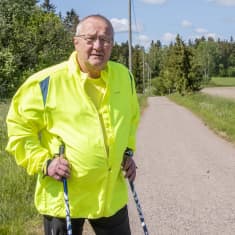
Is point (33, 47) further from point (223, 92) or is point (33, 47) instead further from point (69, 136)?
point (69, 136)

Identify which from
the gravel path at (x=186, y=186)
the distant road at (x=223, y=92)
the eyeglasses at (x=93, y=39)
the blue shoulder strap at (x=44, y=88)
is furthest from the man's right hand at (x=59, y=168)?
the distant road at (x=223, y=92)

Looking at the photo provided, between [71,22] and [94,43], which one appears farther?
[71,22]

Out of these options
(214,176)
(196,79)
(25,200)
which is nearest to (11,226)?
(25,200)

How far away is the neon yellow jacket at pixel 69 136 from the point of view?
9.57ft

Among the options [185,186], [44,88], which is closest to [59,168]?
[44,88]

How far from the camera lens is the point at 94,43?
299 centimetres

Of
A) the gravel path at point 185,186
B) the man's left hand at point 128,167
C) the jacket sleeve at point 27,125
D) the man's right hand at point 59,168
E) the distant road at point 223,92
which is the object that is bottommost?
the distant road at point 223,92

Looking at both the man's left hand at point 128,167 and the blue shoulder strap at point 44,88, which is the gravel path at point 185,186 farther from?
the blue shoulder strap at point 44,88

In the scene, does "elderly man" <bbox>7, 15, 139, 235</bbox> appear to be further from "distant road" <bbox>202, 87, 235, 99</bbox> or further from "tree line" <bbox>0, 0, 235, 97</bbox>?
"distant road" <bbox>202, 87, 235, 99</bbox>

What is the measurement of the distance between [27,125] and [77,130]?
284 mm

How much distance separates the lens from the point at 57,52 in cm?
4606

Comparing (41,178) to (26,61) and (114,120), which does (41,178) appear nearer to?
(114,120)

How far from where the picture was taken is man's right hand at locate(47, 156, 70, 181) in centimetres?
A: 288

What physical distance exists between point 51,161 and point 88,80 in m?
0.51
